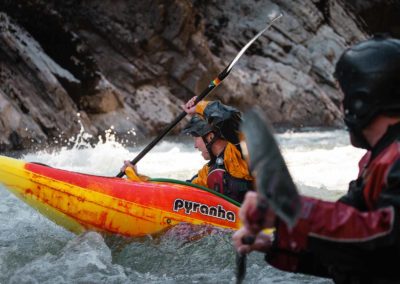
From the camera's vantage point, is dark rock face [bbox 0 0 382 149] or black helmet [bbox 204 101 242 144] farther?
dark rock face [bbox 0 0 382 149]

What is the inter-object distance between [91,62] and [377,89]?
13.1 meters

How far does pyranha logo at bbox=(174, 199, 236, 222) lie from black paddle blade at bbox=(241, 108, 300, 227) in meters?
2.84

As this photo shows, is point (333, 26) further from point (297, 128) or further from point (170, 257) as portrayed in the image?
point (170, 257)

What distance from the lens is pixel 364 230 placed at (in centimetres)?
130

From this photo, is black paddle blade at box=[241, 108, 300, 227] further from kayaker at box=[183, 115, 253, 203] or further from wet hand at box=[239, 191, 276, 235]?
kayaker at box=[183, 115, 253, 203]

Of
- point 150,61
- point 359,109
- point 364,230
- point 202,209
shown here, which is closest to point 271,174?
point 364,230

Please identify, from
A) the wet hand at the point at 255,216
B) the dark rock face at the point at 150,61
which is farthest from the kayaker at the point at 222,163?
the dark rock face at the point at 150,61

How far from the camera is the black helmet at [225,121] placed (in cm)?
418

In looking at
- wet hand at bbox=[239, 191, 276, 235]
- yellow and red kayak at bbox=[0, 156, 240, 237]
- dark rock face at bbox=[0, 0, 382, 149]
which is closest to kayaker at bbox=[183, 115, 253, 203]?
yellow and red kayak at bbox=[0, 156, 240, 237]

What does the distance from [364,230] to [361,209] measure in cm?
22

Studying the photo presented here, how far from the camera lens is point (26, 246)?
4.21 metres

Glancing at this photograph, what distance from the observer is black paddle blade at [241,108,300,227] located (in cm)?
119

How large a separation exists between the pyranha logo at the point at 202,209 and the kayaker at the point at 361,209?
7.79ft

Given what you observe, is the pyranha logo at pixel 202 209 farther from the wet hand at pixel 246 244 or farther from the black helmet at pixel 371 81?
the black helmet at pixel 371 81
